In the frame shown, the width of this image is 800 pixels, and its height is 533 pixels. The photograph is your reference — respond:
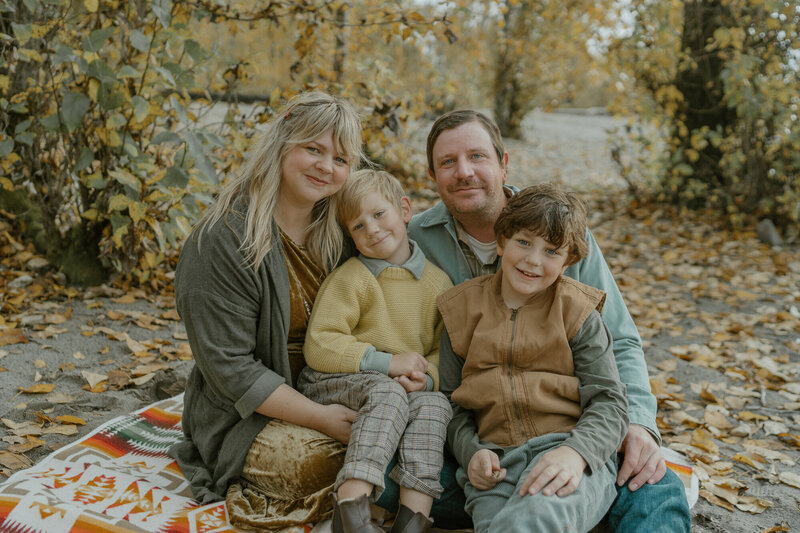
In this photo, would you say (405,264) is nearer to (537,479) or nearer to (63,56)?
(537,479)

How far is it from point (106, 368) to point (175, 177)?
1148mm

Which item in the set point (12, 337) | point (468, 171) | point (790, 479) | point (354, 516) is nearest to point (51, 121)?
point (12, 337)

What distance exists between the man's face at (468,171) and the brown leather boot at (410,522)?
1298 mm

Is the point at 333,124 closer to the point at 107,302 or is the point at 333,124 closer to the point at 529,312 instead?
the point at 529,312

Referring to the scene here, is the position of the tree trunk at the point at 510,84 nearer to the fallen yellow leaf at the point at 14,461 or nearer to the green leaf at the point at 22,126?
the green leaf at the point at 22,126

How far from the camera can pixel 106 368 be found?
3756 millimetres

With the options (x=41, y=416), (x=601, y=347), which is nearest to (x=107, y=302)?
(x=41, y=416)

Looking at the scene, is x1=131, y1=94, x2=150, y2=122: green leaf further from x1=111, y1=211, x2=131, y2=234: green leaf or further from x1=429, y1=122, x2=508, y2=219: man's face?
x1=429, y1=122, x2=508, y2=219: man's face

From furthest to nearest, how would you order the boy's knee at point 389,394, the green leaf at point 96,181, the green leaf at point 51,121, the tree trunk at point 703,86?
the tree trunk at point 703,86 < the green leaf at point 96,181 < the green leaf at point 51,121 < the boy's knee at point 389,394

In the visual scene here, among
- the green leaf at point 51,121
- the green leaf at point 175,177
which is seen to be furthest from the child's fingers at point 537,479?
the green leaf at point 51,121

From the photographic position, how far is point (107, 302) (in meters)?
4.59

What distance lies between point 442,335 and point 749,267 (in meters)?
4.79

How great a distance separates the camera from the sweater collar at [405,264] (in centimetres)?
275

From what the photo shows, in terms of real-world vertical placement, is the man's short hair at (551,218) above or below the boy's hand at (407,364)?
above
